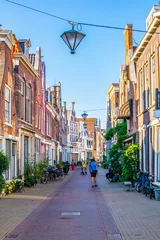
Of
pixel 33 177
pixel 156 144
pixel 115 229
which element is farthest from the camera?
pixel 33 177

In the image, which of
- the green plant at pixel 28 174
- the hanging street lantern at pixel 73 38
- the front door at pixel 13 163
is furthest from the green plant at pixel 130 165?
the hanging street lantern at pixel 73 38

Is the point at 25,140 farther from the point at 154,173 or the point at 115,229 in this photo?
the point at 115,229

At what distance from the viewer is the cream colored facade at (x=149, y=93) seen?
57.8 feet

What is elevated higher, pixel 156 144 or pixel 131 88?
pixel 131 88

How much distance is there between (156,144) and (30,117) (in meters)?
11.5

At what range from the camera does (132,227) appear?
9680 millimetres

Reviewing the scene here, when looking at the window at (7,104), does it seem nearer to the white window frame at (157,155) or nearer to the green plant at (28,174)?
the green plant at (28,174)

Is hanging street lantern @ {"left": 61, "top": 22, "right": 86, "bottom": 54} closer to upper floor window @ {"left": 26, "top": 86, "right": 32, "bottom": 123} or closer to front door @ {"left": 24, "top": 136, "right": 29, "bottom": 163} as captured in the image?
front door @ {"left": 24, "top": 136, "right": 29, "bottom": 163}

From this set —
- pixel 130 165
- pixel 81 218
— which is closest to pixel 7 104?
pixel 130 165

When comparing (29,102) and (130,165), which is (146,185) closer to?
(130,165)

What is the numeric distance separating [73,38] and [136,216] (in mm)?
5428

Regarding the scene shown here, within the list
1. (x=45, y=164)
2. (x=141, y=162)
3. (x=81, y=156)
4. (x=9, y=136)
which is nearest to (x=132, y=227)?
(x=9, y=136)

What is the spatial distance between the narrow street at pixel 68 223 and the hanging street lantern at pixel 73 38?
15.3 ft

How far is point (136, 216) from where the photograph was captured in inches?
448
